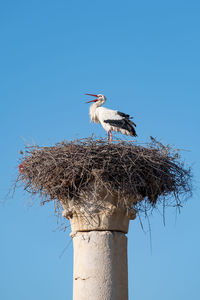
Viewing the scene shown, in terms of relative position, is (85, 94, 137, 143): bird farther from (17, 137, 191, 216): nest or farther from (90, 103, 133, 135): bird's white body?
(17, 137, 191, 216): nest

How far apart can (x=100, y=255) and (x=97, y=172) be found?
143 cm

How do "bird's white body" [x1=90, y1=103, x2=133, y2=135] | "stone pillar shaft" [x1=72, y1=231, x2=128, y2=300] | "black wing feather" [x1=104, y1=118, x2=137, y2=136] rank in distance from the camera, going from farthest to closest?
1. "bird's white body" [x1=90, y1=103, x2=133, y2=135]
2. "black wing feather" [x1=104, y1=118, x2=137, y2=136]
3. "stone pillar shaft" [x1=72, y1=231, x2=128, y2=300]

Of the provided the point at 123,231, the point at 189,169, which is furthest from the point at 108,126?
the point at 123,231

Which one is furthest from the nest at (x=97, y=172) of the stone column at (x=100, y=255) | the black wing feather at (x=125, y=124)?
the black wing feather at (x=125, y=124)

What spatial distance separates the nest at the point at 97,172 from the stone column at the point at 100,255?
293 millimetres

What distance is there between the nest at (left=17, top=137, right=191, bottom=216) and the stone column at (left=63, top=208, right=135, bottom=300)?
11.5 inches

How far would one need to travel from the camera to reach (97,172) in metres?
8.88

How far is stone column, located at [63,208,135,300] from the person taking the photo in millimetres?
8602

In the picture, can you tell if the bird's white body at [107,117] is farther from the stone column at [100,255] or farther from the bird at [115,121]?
the stone column at [100,255]

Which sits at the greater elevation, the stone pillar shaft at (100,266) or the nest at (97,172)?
the nest at (97,172)

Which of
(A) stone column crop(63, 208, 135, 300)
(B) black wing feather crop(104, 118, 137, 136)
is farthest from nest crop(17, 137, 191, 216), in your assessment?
(B) black wing feather crop(104, 118, 137, 136)

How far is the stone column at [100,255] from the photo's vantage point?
860 cm

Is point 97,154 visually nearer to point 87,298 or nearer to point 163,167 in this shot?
point 163,167

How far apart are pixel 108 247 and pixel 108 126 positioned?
4343 millimetres
